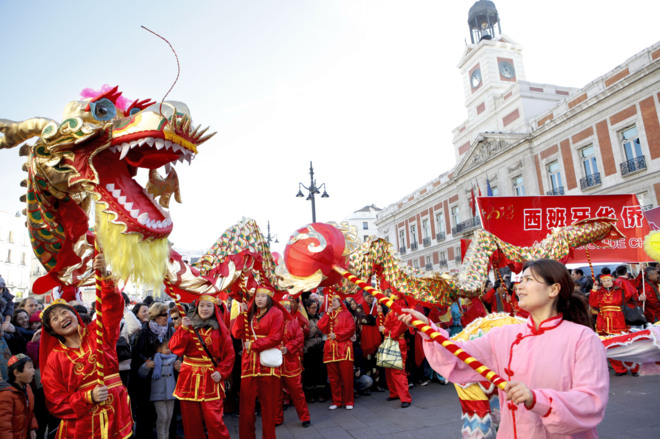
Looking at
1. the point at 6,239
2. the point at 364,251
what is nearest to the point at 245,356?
the point at 364,251

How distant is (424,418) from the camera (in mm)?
6004

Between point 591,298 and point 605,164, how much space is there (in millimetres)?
15494

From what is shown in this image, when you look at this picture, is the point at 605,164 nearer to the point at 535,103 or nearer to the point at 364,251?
the point at 535,103

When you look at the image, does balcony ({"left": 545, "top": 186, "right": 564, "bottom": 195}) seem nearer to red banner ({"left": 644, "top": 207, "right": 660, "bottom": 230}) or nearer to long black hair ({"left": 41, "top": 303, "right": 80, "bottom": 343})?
red banner ({"left": 644, "top": 207, "right": 660, "bottom": 230})

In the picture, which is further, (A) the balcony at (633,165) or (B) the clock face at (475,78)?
(B) the clock face at (475,78)

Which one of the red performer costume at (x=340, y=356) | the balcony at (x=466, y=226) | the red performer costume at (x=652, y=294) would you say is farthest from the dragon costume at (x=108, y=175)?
the balcony at (x=466, y=226)

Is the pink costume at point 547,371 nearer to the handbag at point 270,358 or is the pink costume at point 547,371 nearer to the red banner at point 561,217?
the handbag at point 270,358

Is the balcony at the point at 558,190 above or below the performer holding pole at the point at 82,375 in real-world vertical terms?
above

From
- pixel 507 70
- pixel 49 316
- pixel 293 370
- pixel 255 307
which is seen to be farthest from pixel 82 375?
pixel 507 70

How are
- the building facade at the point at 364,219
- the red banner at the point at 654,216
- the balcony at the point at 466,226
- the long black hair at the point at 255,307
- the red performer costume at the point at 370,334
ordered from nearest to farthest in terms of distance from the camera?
the long black hair at the point at 255,307, the red performer costume at the point at 370,334, the red banner at the point at 654,216, the balcony at the point at 466,226, the building facade at the point at 364,219

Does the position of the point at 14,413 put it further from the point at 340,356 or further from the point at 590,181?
the point at 590,181

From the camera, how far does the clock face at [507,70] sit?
33.8 metres

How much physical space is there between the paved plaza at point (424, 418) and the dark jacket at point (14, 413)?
9.07 feet

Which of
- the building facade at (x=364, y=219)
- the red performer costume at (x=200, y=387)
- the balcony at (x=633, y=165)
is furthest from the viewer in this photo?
the building facade at (x=364, y=219)
